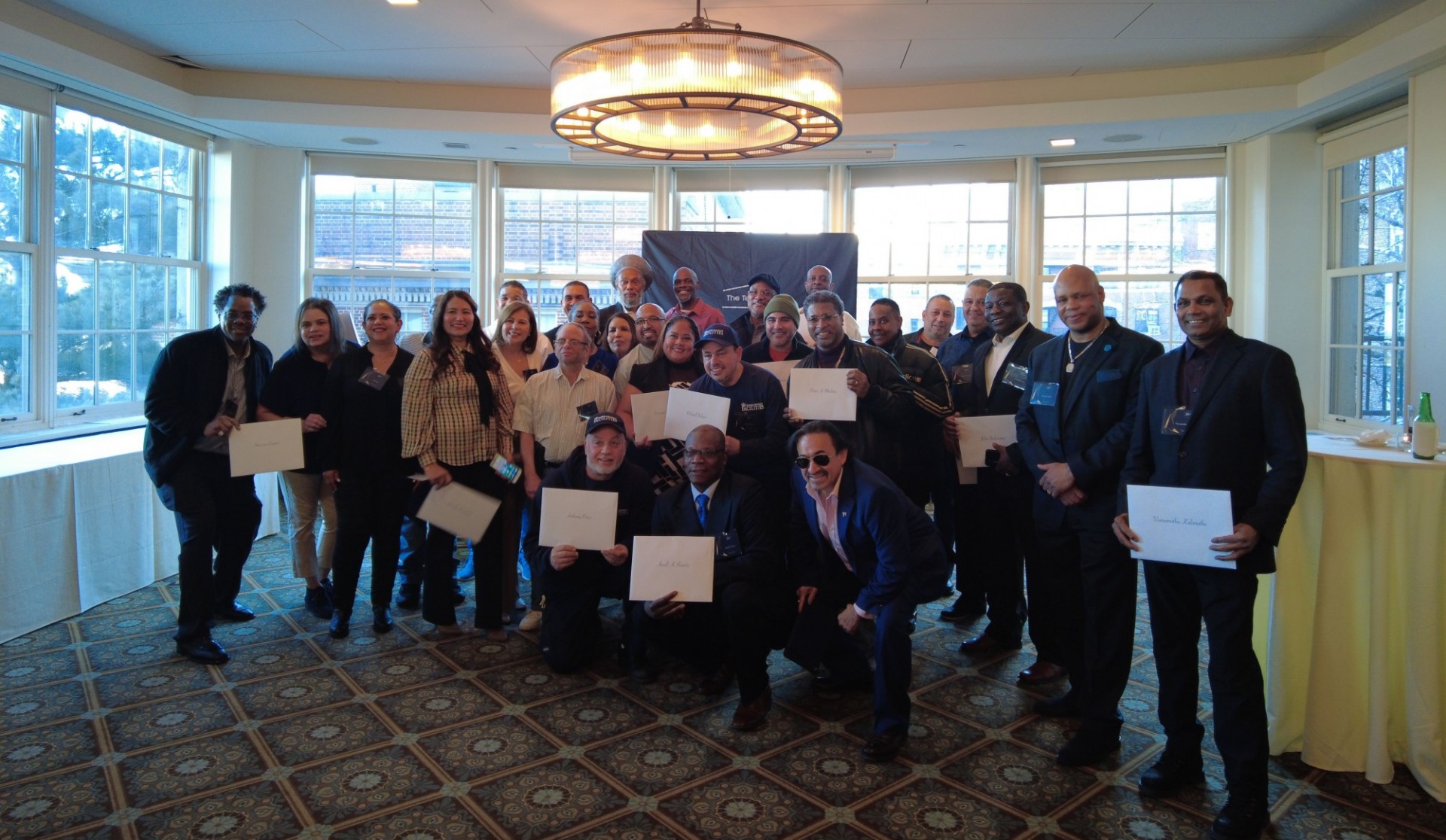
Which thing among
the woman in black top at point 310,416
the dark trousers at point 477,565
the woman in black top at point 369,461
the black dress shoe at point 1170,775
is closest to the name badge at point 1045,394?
the black dress shoe at point 1170,775

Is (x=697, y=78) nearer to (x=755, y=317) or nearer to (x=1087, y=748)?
(x=755, y=317)

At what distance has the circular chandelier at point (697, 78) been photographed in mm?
3061

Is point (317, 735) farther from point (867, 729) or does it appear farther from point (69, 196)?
point (69, 196)

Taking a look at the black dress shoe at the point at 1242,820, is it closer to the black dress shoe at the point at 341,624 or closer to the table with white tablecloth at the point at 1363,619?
the table with white tablecloth at the point at 1363,619

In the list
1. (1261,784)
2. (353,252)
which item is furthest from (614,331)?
(353,252)

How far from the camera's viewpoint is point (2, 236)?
4.96 meters

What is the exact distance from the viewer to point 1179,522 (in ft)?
7.89

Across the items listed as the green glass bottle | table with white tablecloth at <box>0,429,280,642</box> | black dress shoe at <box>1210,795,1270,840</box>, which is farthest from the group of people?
table with white tablecloth at <box>0,429,280,642</box>

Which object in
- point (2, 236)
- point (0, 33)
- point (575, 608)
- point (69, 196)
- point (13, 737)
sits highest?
point (0, 33)

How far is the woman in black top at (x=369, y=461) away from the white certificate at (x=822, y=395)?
5.77 feet

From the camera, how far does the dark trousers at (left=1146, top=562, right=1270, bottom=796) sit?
236 cm

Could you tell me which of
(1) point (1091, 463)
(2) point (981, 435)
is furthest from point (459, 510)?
(1) point (1091, 463)

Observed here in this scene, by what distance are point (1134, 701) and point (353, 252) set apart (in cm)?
676

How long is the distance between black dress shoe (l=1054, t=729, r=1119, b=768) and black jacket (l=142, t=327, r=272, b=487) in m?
3.51
